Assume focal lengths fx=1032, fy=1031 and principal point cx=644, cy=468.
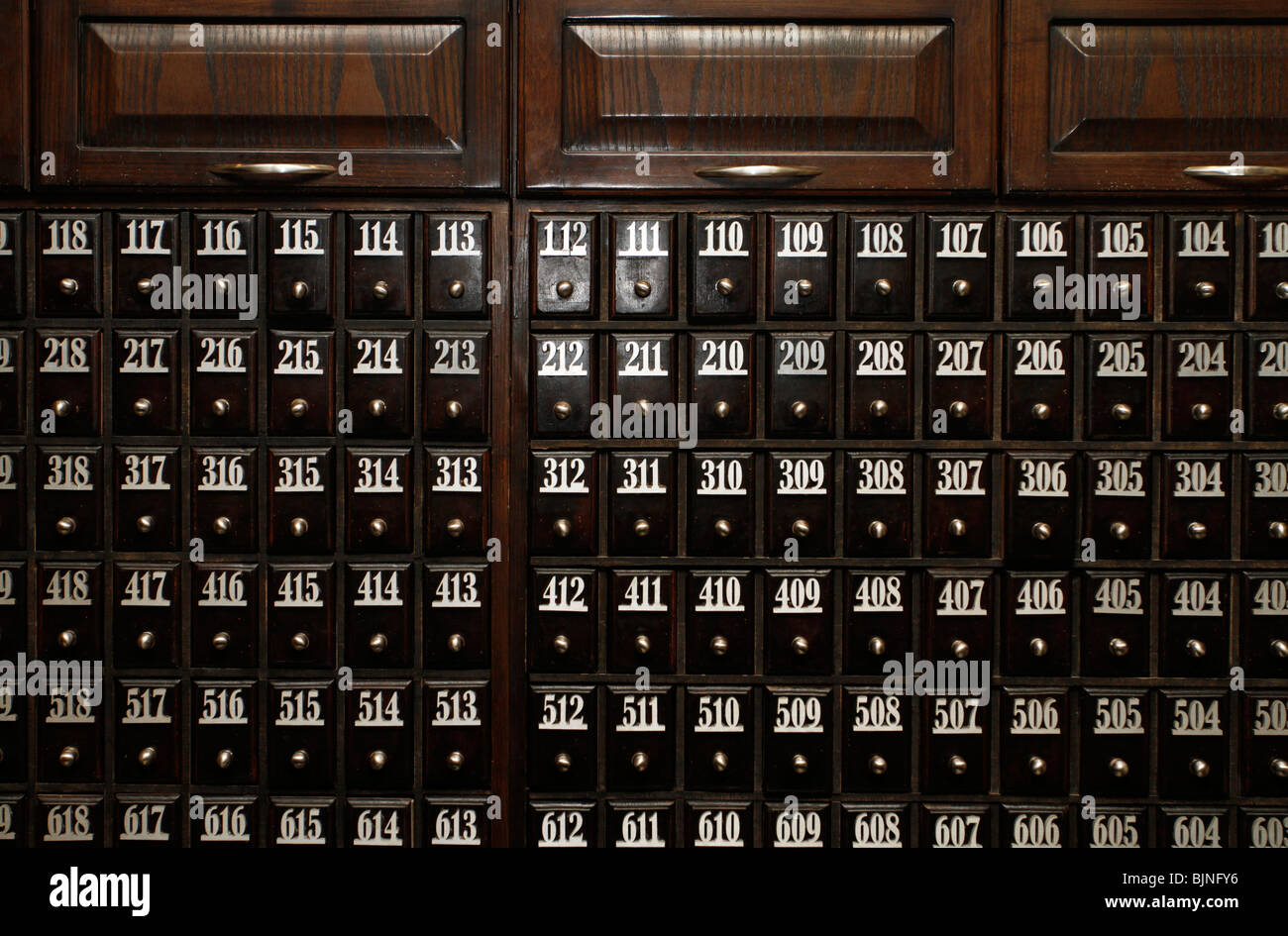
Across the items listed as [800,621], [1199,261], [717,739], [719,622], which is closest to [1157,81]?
[1199,261]

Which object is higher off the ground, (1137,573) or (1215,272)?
(1215,272)

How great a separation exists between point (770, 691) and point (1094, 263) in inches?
58.3

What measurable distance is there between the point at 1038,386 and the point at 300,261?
6.78 ft

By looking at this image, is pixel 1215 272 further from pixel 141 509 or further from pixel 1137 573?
pixel 141 509

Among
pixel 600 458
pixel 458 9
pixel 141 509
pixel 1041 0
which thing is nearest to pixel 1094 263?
pixel 1041 0

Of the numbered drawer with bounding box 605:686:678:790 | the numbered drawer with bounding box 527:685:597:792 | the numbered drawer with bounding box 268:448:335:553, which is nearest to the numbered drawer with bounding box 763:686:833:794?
the numbered drawer with bounding box 605:686:678:790

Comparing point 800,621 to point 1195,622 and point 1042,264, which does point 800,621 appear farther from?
point 1042,264

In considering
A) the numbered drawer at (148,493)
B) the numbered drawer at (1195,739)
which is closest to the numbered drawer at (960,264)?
the numbered drawer at (1195,739)

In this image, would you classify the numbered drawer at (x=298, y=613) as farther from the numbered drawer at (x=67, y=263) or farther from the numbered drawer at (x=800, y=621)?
the numbered drawer at (x=800, y=621)

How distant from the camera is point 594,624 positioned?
287cm

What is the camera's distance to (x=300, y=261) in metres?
2.85

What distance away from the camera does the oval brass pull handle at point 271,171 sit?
2.78 meters

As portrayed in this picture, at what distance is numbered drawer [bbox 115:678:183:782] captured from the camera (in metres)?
2.86

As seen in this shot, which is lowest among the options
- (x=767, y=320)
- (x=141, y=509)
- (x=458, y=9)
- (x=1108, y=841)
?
(x=1108, y=841)
